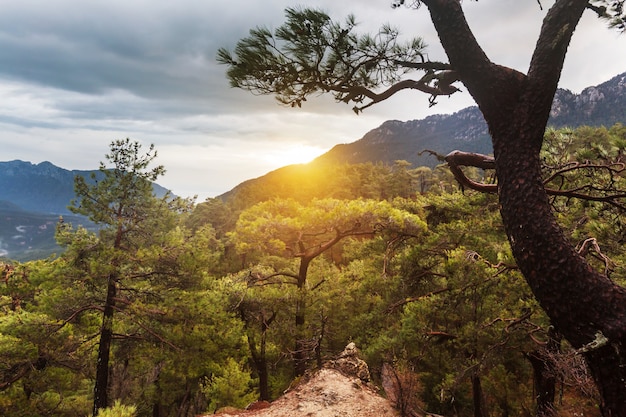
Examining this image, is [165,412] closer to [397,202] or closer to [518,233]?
[397,202]

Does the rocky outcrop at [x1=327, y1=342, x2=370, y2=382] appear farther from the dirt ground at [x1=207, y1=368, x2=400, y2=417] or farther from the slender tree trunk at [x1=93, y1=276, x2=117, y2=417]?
the slender tree trunk at [x1=93, y1=276, x2=117, y2=417]

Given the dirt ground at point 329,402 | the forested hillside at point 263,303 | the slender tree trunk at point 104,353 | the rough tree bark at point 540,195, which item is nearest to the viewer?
the rough tree bark at point 540,195

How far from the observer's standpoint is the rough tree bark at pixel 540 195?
2188 millimetres

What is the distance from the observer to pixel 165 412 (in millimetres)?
22094

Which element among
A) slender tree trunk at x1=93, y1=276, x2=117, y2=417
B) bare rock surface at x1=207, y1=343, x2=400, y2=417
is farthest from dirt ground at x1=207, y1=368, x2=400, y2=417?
slender tree trunk at x1=93, y1=276, x2=117, y2=417

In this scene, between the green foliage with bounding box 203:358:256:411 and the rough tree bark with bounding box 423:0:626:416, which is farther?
the green foliage with bounding box 203:358:256:411

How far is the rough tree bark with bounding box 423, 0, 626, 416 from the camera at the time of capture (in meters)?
2.19

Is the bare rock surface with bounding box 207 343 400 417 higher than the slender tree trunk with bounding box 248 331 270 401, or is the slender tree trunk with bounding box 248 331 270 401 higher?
the bare rock surface with bounding box 207 343 400 417

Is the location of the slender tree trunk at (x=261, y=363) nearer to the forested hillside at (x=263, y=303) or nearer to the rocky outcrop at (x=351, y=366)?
the forested hillside at (x=263, y=303)

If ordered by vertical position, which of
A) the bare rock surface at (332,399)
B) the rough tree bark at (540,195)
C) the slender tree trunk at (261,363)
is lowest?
the slender tree trunk at (261,363)

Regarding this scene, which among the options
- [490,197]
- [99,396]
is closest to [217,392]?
[99,396]

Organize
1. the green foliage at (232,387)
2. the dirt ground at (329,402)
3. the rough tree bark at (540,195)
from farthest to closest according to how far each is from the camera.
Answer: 1. the green foliage at (232,387)
2. the dirt ground at (329,402)
3. the rough tree bark at (540,195)

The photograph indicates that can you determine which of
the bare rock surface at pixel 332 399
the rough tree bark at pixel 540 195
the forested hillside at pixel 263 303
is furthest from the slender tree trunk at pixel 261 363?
the rough tree bark at pixel 540 195

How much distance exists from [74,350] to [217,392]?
4.89m
